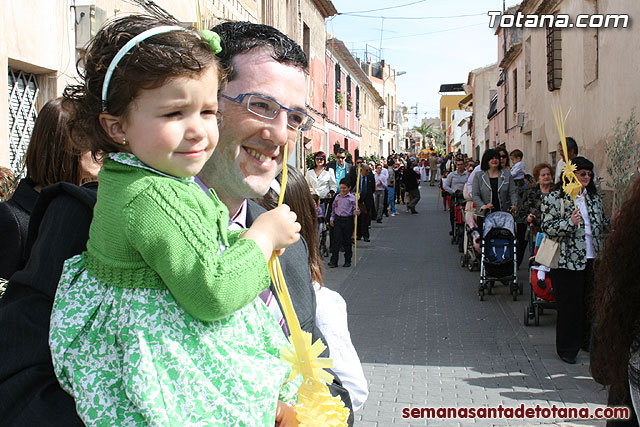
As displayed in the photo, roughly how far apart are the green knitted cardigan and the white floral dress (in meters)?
0.04

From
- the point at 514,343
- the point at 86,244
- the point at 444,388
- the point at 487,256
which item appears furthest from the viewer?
the point at 487,256

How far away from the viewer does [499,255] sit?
9.61 meters

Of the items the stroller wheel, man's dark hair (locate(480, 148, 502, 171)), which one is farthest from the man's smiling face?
the stroller wheel

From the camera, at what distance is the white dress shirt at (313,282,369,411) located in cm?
218

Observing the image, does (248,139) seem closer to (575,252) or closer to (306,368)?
(306,368)

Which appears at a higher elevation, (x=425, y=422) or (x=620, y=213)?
(x=620, y=213)

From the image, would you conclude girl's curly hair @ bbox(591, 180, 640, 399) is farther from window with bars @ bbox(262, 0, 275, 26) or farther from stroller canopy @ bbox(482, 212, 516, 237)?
window with bars @ bbox(262, 0, 275, 26)

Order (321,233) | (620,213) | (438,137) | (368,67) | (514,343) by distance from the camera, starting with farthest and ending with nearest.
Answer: (438,137) → (368,67) → (321,233) → (514,343) → (620,213)

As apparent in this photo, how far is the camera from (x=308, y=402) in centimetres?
163

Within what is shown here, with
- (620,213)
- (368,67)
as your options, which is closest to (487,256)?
(620,213)

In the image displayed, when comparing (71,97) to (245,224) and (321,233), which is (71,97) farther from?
(321,233)

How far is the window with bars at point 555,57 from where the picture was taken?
597 inches

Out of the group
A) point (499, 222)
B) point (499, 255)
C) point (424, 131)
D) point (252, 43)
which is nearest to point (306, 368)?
point (252, 43)

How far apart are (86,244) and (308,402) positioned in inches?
26.0
